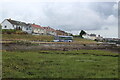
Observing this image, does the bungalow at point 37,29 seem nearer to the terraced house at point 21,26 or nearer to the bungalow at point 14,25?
the terraced house at point 21,26

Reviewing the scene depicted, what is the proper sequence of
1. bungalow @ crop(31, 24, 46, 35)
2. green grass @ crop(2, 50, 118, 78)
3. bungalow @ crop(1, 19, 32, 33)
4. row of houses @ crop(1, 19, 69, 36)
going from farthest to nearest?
bungalow @ crop(31, 24, 46, 35) < row of houses @ crop(1, 19, 69, 36) < bungalow @ crop(1, 19, 32, 33) < green grass @ crop(2, 50, 118, 78)

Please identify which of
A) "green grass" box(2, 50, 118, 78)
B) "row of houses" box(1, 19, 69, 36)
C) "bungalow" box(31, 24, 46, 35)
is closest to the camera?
"green grass" box(2, 50, 118, 78)

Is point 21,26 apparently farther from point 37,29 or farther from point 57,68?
point 57,68

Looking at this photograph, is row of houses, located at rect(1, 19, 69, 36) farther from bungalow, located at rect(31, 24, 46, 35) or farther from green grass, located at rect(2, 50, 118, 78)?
green grass, located at rect(2, 50, 118, 78)

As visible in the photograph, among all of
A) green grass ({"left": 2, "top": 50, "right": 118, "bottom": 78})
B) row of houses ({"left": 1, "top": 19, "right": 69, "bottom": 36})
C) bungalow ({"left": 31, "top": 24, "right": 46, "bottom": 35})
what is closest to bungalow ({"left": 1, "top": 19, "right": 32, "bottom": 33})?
row of houses ({"left": 1, "top": 19, "right": 69, "bottom": 36})

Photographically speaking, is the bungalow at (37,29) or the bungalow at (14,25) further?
the bungalow at (37,29)

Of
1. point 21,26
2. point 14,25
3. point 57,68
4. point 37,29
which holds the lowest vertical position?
point 57,68

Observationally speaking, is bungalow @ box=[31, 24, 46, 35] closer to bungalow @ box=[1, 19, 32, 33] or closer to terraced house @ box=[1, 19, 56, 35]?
terraced house @ box=[1, 19, 56, 35]

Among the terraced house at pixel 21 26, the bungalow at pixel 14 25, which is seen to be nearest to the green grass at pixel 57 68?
the bungalow at pixel 14 25

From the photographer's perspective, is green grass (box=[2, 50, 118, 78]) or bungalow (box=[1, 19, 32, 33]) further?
bungalow (box=[1, 19, 32, 33])

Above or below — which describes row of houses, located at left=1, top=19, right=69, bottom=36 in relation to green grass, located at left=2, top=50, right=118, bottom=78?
above

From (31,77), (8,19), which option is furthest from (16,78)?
(8,19)

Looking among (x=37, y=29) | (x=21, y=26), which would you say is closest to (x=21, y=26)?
(x=21, y=26)

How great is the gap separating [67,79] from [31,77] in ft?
8.17
